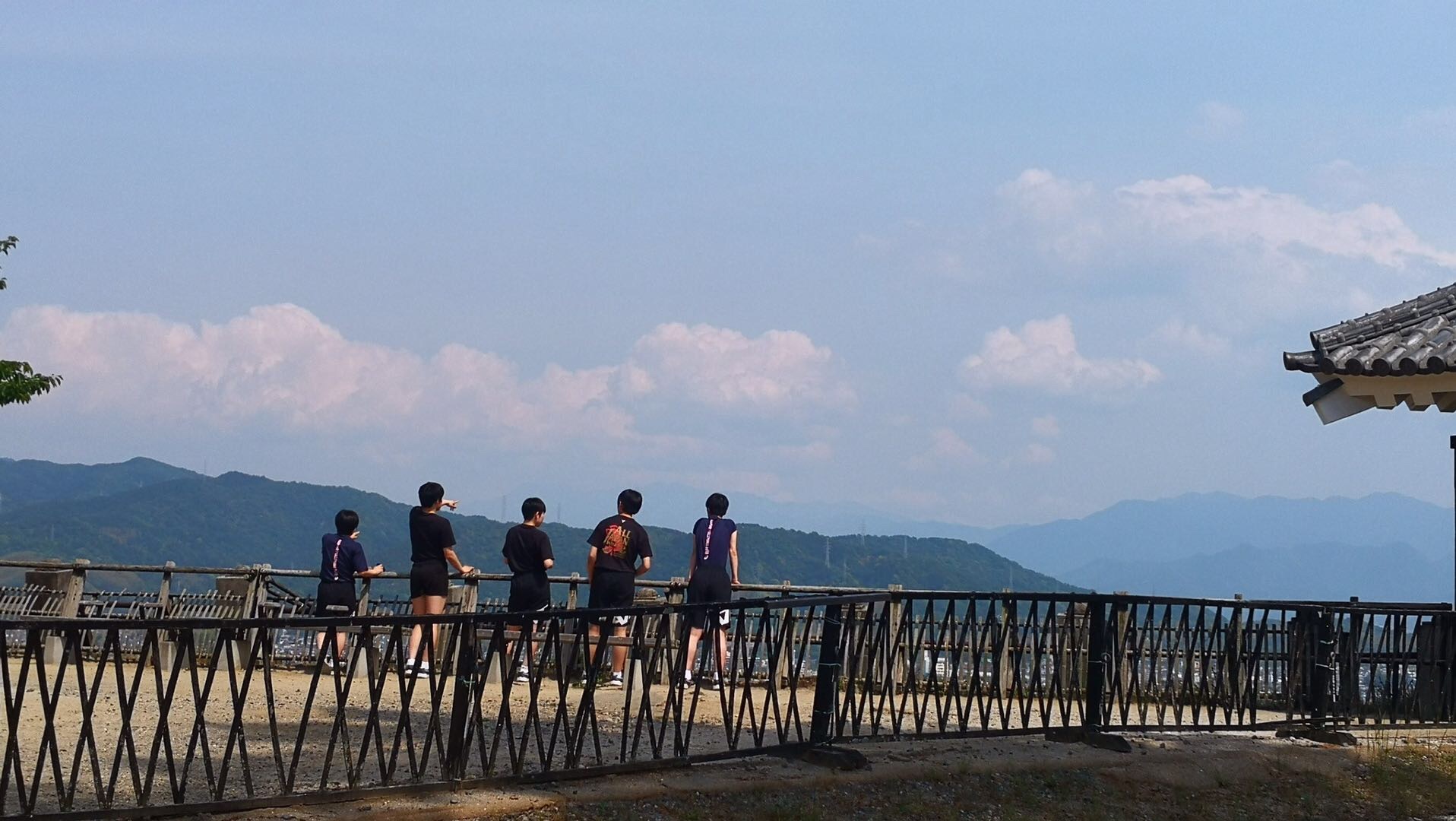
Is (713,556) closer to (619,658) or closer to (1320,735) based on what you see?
(619,658)

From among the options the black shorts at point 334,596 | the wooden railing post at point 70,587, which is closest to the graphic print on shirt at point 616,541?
the black shorts at point 334,596

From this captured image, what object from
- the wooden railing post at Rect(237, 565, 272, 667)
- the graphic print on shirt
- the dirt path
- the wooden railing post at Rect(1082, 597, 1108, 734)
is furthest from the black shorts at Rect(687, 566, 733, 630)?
the wooden railing post at Rect(237, 565, 272, 667)

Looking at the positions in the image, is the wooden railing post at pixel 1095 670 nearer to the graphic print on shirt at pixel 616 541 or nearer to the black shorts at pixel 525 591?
the graphic print on shirt at pixel 616 541

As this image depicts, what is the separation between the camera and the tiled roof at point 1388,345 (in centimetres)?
1152

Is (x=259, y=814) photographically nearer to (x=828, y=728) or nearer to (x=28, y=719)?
(x=828, y=728)

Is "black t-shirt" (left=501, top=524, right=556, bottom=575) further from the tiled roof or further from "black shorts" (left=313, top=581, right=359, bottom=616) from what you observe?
the tiled roof

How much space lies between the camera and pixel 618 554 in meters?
13.9

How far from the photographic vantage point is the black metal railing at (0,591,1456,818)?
27.7 feet

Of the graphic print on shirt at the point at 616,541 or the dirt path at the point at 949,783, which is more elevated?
the graphic print on shirt at the point at 616,541

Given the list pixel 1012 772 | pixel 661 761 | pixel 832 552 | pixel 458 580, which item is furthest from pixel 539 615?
pixel 832 552

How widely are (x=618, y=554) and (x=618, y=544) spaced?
0.10 metres

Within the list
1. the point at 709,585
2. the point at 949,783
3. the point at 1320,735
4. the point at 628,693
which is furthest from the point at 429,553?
the point at 1320,735

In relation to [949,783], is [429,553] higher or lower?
higher

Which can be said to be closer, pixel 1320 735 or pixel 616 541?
pixel 1320 735
